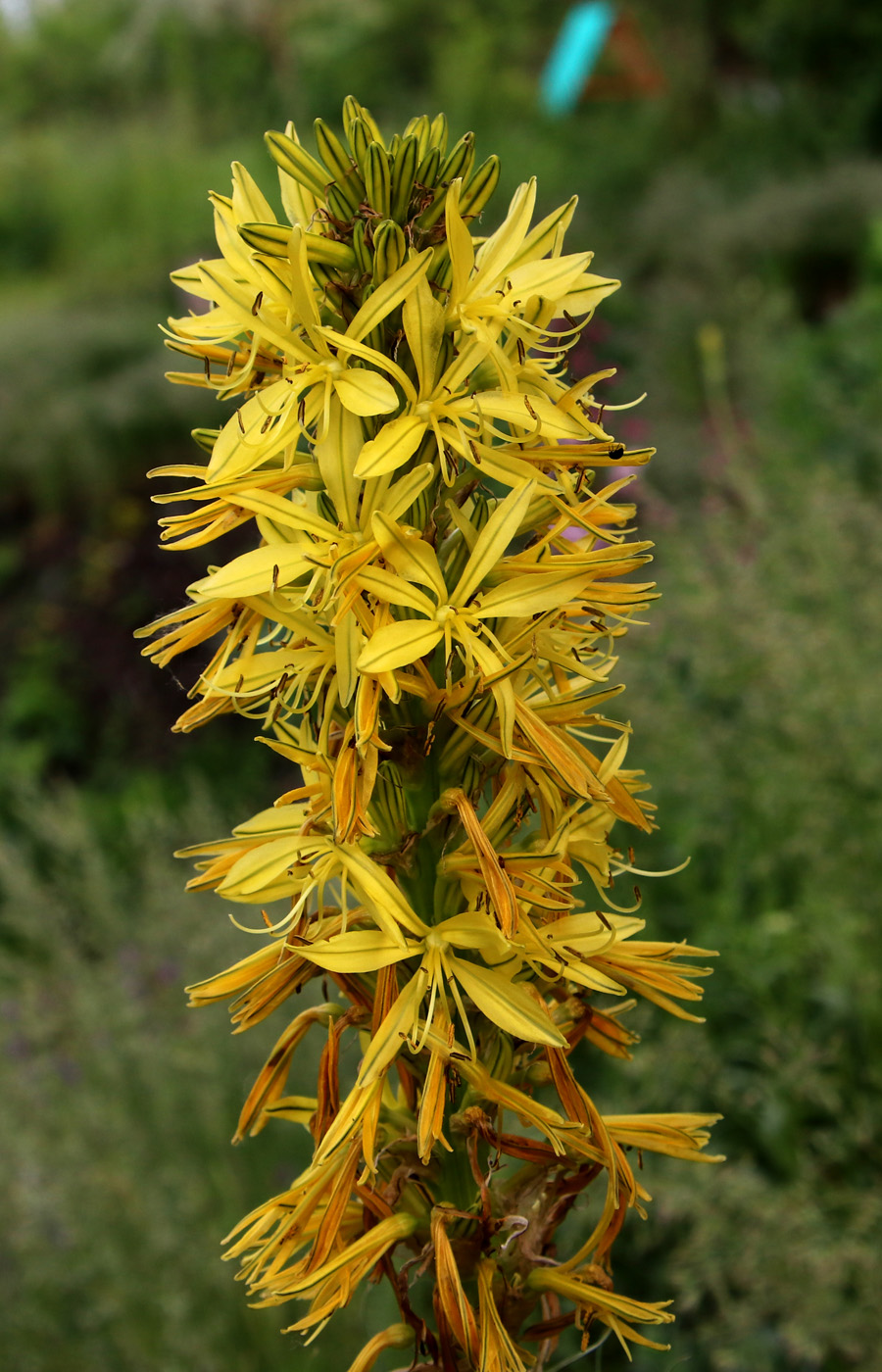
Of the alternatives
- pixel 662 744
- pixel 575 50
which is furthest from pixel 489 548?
pixel 575 50

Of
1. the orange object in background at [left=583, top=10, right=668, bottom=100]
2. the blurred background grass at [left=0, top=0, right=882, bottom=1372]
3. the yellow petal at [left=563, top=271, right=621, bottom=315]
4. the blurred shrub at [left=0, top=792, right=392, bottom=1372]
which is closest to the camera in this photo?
the yellow petal at [left=563, top=271, right=621, bottom=315]

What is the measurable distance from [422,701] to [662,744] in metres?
2.27

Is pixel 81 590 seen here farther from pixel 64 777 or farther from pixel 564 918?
pixel 564 918

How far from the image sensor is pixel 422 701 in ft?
4.05

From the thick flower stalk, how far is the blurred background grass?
9.6 inches

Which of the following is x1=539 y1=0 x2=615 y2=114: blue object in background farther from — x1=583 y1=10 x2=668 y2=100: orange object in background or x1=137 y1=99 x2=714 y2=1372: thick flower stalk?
x1=137 y1=99 x2=714 y2=1372: thick flower stalk

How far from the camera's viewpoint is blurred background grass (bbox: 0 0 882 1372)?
2.54 metres

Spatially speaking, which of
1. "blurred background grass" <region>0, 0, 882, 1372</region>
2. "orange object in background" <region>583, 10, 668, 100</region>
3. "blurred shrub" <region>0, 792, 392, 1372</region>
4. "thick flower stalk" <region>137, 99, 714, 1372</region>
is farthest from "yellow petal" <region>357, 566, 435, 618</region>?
"orange object in background" <region>583, 10, 668, 100</region>

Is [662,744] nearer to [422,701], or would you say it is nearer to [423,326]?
[422,701]

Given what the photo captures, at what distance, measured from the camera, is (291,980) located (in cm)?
129

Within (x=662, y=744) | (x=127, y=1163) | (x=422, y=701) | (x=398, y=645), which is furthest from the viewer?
(x=662, y=744)

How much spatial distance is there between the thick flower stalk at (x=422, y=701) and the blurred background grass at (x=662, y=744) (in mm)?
245

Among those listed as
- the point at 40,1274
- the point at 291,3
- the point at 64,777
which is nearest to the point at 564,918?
the point at 40,1274

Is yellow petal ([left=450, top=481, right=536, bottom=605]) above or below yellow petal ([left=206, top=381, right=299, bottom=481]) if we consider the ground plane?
below
